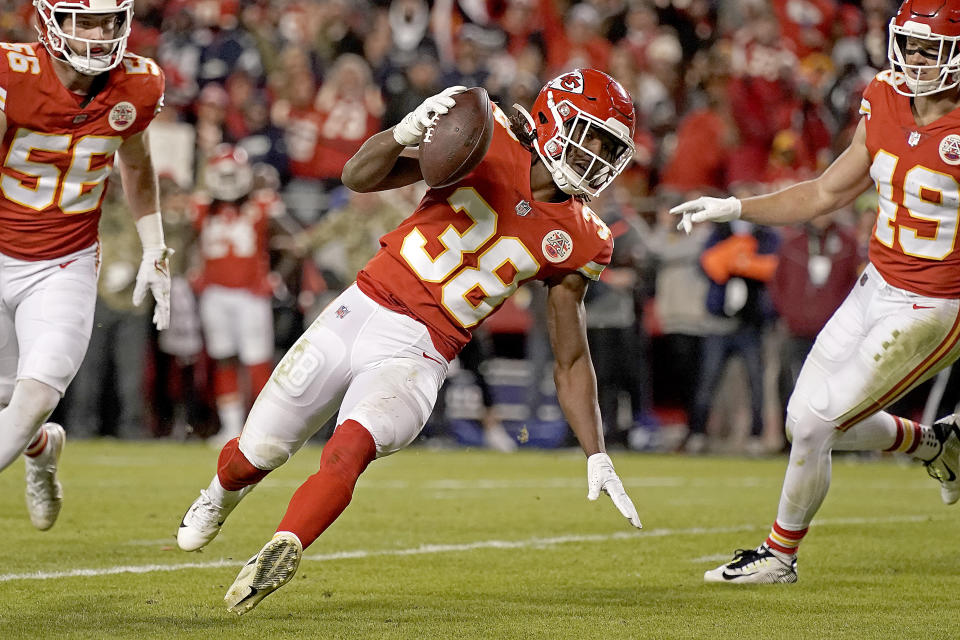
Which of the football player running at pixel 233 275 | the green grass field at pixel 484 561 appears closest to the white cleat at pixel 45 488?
the green grass field at pixel 484 561

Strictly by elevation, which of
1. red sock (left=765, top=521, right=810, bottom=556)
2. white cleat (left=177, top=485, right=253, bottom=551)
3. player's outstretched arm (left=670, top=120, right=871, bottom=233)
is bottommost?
red sock (left=765, top=521, right=810, bottom=556)

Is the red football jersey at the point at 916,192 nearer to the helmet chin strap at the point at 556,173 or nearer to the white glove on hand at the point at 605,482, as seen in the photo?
the helmet chin strap at the point at 556,173

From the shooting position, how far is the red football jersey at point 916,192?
4.99m

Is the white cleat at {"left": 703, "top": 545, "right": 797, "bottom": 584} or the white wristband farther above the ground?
the white wristband

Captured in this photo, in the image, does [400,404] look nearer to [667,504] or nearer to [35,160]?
[35,160]

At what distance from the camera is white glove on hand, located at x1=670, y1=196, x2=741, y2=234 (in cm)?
514

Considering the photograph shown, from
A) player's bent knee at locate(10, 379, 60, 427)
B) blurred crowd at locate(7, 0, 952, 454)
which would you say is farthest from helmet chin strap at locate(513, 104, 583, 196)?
blurred crowd at locate(7, 0, 952, 454)

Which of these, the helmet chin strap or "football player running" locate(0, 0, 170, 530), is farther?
"football player running" locate(0, 0, 170, 530)

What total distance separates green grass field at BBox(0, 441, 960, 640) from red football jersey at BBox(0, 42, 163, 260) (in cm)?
122

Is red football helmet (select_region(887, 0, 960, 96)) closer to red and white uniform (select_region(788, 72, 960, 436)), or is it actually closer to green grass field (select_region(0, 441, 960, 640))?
red and white uniform (select_region(788, 72, 960, 436))

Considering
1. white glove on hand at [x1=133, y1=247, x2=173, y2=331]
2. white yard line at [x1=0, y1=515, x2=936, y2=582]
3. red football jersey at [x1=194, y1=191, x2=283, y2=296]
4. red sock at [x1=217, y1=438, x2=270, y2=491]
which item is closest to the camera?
red sock at [x1=217, y1=438, x2=270, y2=491]

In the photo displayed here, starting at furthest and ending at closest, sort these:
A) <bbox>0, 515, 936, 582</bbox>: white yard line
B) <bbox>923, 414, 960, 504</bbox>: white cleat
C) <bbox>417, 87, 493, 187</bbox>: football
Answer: <bbox>923, 414, 960, 504</bbox>: white cleat → <bbox>0, 515, 936, 582</bbox>: white yard line → <bbox>417, 87, 493, 187</bbox>: football

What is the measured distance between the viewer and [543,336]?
438 inches

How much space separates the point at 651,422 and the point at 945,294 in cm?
602
